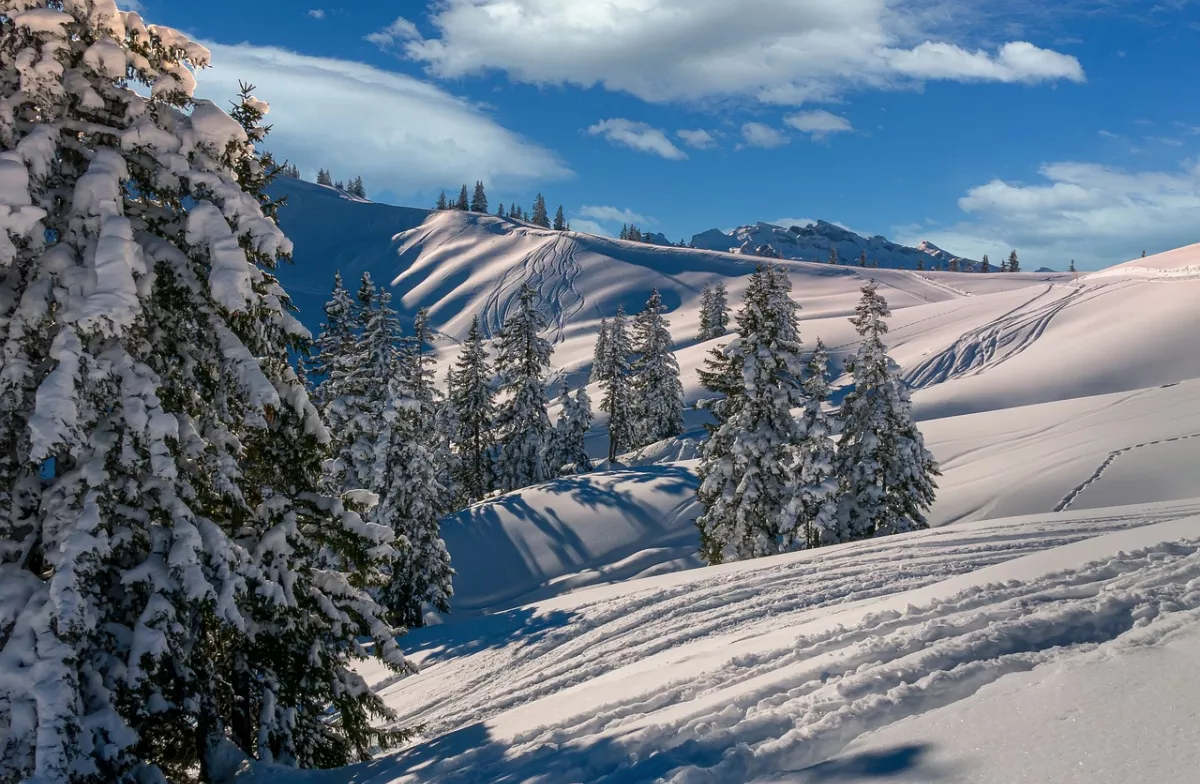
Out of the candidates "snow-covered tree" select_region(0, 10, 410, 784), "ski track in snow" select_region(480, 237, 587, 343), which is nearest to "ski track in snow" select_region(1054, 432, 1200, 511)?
"snow-covered tree" select_region(0, 10, 410, 784)

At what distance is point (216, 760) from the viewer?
6.85m

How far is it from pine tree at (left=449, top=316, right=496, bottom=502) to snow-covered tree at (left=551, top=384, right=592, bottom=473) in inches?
188

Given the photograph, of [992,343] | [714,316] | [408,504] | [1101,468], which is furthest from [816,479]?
[714,316]

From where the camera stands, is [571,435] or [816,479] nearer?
[816,479]

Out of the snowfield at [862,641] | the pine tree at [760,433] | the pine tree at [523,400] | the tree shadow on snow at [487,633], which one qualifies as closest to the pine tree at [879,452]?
the pine tree at [760,433]

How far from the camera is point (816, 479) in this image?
22.9 m

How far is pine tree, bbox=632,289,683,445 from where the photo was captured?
187ft

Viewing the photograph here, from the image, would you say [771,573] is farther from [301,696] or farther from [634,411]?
→ [634,411]

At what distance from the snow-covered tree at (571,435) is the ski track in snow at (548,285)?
2474 inches

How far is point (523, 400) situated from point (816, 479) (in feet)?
83.7

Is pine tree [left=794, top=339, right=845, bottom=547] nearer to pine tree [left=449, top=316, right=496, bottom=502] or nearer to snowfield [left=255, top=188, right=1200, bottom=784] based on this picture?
snowfield [left=255, top=188, right=1200, bottom=784]

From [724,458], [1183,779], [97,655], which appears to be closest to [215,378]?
[97,655]

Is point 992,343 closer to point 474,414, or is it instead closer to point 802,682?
point 474,414

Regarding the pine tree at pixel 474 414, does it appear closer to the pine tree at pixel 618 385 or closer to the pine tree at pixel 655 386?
the pine tree at pixel 618 385
